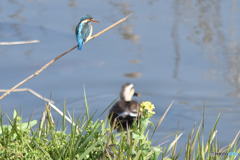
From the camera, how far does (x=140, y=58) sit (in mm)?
8078

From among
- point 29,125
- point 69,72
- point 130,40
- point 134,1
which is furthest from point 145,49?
point 29,125

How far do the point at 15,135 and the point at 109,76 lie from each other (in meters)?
3.85

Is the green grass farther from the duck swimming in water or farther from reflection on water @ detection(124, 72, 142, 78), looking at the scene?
reflection on water @ detection(124, 72, 142, 78)

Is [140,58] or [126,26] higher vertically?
[126,26]

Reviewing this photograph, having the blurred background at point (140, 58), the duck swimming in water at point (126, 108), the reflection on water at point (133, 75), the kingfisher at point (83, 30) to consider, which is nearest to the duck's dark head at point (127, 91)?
the duck swimming in water at point (126, 108)

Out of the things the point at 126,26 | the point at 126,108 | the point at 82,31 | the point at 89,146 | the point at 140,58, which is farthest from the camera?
the point at 126,26

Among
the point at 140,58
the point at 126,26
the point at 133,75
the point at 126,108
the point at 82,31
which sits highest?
the point at 126,26

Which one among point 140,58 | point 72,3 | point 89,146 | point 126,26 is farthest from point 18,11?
point 89,146

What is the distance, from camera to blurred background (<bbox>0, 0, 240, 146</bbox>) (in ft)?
22.8

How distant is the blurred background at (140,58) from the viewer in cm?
694

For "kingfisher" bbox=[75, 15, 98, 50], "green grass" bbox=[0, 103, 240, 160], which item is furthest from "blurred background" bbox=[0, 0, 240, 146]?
"green grass" bbox=[0, 103, 240, 160]

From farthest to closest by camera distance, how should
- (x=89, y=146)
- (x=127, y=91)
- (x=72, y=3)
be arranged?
1. (x=72, y=3)
2. (x=127, y=91)
3. (x=89, y=146)

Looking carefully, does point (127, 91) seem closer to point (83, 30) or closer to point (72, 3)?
point (83, 30)

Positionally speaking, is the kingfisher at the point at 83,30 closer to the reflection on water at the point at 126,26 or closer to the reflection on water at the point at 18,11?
the reflection on water at the point at 126,26
